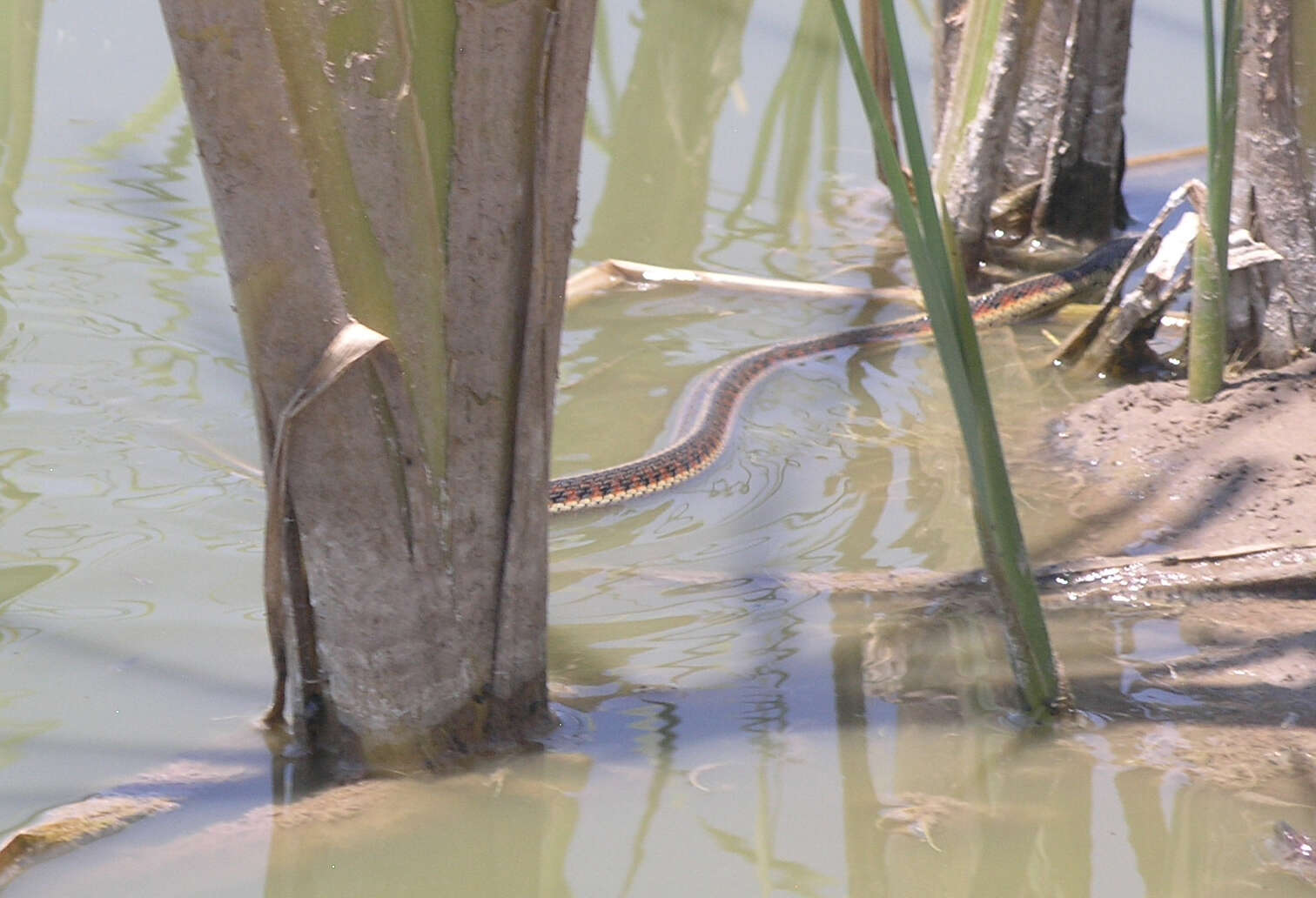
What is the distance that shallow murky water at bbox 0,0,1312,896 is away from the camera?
6.95 ft

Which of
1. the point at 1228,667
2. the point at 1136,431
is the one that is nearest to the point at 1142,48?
the point at 1136,431

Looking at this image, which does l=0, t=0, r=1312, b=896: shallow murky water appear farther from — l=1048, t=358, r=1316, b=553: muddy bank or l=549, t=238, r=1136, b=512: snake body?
l=1048, t=358, r=1316, b=553: muddy bank

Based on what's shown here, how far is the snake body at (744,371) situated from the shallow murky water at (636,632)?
8cm

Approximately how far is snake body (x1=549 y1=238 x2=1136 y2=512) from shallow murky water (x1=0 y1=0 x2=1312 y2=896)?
75 millimetres

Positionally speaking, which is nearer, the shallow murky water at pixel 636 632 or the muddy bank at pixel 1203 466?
the shallow murky water at pixel 636 632

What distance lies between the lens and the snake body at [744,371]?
4.05m

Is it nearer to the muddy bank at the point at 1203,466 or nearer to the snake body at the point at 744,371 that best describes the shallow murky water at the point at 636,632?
the snake body at the point at 744,371

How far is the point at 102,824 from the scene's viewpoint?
210 centimetres

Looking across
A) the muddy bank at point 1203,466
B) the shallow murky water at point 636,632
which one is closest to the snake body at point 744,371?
the shallow murky water at point 636,632

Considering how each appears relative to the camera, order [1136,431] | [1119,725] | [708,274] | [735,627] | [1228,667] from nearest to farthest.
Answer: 1. [1119,725]
2. [1228,667]
3. [735,627]
4. [1136,431]
5. [708,274]

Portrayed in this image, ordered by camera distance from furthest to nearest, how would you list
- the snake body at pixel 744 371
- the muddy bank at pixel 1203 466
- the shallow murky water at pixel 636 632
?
the snake body at pixel 744 371 < the muddy bank at pixel 1203 466 < the shallow murky water at pixel 636 632

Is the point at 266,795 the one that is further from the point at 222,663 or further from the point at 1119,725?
the point at 1119,725

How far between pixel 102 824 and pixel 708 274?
12.5 ft

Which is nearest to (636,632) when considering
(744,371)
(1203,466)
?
(1203,466)
